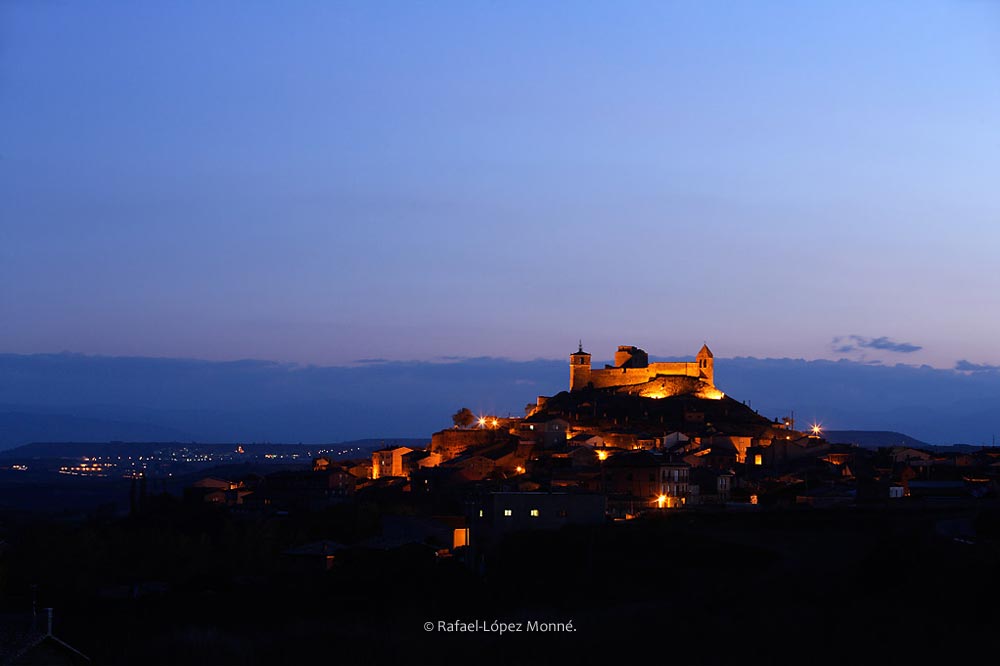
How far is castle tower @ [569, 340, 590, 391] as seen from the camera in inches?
4776

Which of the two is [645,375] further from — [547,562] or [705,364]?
[547,562]

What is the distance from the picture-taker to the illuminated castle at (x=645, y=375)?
4516 inches

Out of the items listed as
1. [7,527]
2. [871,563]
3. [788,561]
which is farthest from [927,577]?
[7,527]

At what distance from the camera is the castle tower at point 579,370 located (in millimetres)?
121312

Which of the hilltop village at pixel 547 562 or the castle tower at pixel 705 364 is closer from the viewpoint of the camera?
the hilltop village at pixel 547 562

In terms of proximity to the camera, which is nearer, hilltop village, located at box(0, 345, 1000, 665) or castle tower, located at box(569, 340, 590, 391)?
hilltop village, located at box(0, 345, 1000, 665)

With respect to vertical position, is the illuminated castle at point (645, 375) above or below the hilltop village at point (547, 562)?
above

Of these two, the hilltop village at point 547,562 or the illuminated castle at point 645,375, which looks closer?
the hilltop village at point 547,562

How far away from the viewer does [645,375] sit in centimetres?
11769

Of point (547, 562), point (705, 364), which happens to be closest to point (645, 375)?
point (705, 364)

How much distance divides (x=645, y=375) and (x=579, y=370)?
23.6 feet

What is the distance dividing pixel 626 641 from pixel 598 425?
65487mm

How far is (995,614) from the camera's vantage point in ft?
117

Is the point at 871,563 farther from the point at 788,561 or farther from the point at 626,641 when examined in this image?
the point at 626,641
